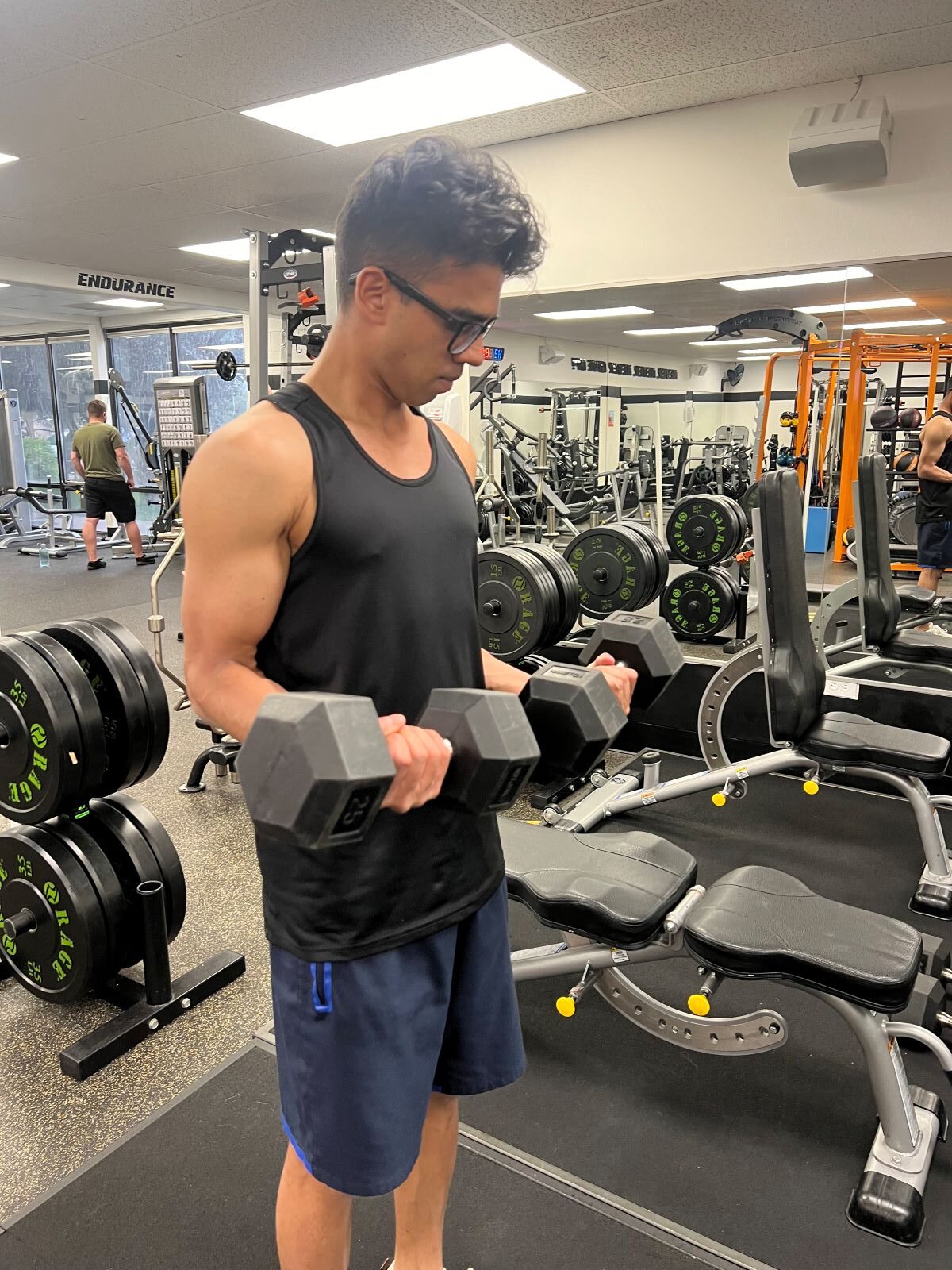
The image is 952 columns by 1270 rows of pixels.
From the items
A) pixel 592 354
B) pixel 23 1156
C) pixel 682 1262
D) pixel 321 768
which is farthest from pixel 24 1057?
pixel 592 354

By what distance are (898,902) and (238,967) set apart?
5.85ft

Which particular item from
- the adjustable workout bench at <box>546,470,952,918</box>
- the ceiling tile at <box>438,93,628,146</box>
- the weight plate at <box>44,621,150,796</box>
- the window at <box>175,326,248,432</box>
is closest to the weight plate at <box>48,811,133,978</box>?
the weight plate at <box>44,621,150,796</box>

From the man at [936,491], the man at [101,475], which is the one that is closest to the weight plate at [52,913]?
the man at [936,491]

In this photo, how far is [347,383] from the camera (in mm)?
900

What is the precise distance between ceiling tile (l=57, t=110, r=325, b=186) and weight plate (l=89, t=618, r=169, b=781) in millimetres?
2684

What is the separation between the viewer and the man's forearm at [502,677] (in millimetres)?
1078

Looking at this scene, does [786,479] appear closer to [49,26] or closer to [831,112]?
[831,112]

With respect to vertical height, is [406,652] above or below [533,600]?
above

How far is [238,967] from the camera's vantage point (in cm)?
213

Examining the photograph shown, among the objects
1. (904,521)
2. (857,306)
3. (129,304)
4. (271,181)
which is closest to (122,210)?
(271,181)

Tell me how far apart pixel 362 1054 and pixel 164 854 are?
3.96ft

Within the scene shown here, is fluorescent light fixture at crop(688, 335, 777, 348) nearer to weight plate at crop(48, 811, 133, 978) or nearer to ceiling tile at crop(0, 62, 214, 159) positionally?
ceiling tile at crop(0, 62, 214, 159)

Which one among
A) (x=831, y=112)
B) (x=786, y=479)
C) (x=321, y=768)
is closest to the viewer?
(x=321, y=768)

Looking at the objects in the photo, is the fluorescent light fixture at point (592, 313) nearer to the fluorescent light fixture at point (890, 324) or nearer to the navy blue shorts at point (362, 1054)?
the fluorescent light fixture at point (890, 324)
